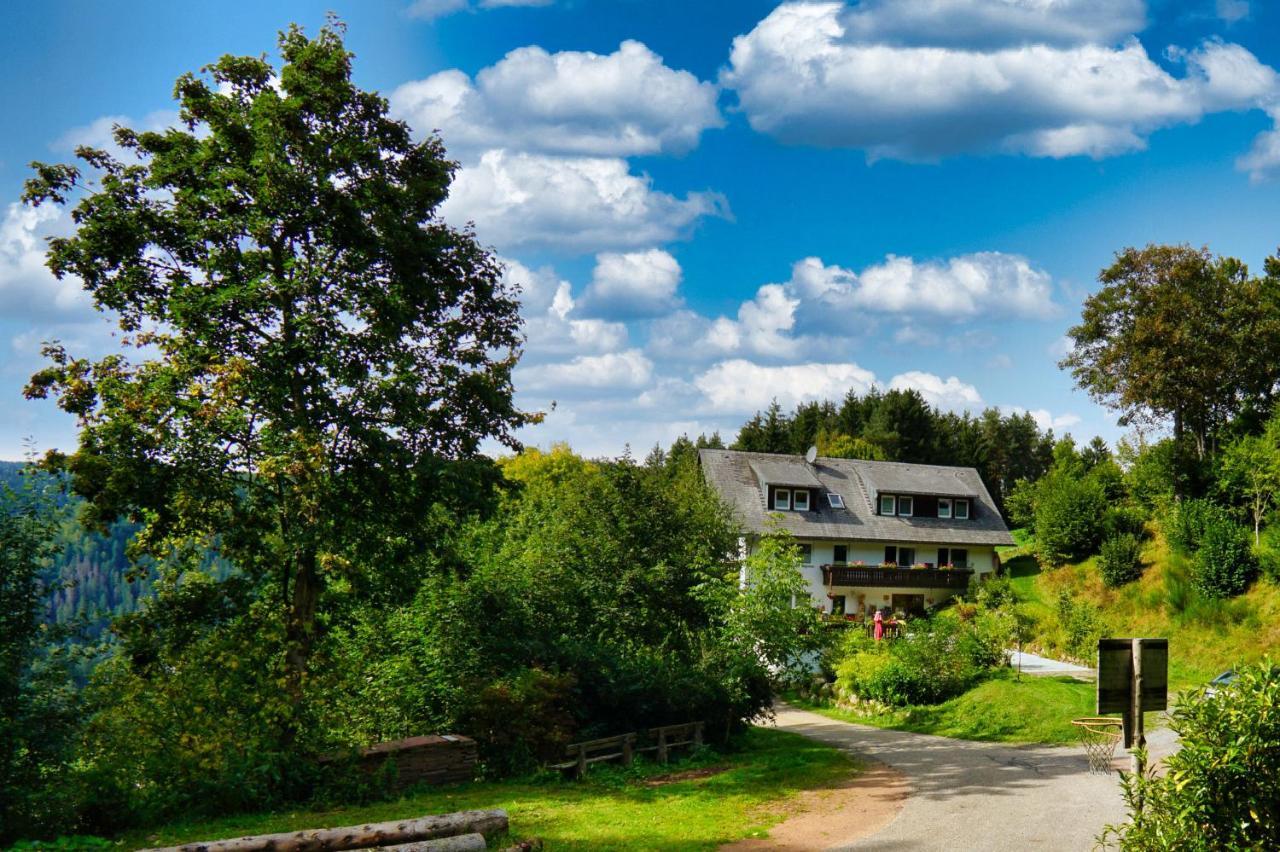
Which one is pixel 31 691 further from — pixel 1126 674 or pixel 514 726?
pixel 1126 674

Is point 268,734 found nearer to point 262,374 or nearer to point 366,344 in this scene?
point 262,374

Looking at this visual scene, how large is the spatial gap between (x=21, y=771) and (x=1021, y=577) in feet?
149

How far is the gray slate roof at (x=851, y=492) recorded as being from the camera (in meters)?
48.3

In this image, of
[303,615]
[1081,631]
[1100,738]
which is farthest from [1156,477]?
[303,615]

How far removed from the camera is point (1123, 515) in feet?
140

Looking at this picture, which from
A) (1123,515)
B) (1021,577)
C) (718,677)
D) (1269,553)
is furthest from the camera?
(1021,577)

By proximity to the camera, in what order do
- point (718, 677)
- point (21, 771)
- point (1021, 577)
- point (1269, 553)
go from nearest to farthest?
point (21, 771), point (718, 677), point (1269, 553), point (1021, 577)

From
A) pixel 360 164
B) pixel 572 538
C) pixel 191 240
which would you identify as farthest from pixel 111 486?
pixel 572 538

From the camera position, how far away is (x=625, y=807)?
49.1 feet

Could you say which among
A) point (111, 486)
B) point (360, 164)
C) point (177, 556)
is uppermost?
point (360, 164)

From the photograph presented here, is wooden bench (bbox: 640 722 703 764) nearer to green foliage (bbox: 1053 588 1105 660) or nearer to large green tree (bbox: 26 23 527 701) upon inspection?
large green tree (bbox: 26 23 527 701)

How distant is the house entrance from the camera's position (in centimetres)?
4869

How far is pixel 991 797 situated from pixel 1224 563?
2340 cm

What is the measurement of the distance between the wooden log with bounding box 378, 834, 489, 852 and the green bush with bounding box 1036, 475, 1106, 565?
39132 mm
